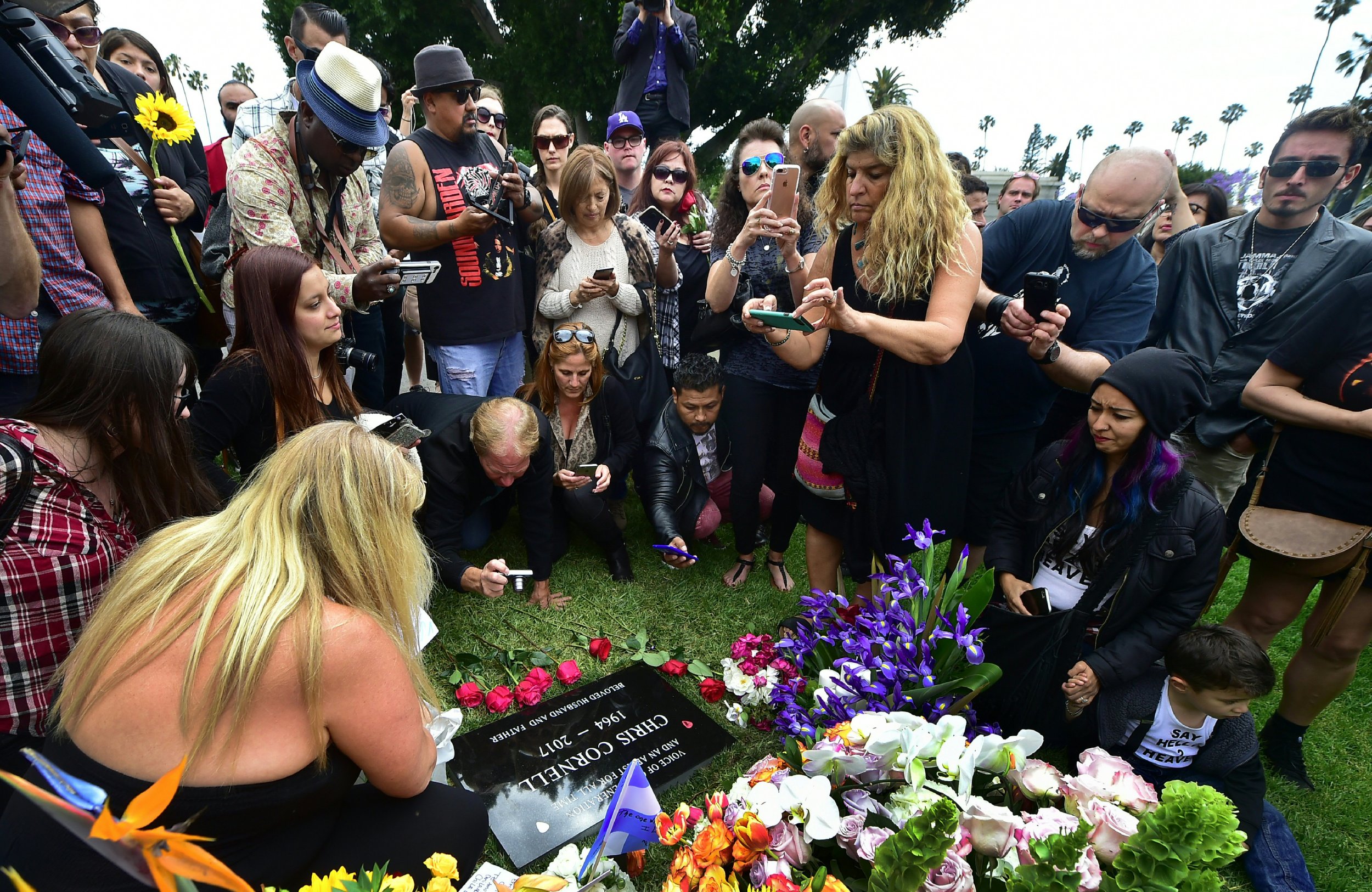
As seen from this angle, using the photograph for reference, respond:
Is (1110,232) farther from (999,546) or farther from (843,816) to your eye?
(843,816)

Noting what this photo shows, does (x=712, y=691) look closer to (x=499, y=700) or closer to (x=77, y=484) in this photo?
(x=499, y=700)

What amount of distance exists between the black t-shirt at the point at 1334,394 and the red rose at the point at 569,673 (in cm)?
257

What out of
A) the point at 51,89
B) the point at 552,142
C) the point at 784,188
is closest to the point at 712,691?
the point at 784,188

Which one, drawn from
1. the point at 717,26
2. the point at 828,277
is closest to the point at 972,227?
the point at 828,277

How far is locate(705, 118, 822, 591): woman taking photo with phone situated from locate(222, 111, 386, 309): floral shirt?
1.65 m

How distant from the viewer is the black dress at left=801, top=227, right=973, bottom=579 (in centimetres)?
229

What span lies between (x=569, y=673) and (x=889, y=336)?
1680mm

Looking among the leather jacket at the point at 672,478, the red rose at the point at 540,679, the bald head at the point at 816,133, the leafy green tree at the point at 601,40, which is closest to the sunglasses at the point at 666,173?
the bald head at the point at 816,133

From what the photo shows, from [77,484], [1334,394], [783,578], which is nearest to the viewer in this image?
[77,484]

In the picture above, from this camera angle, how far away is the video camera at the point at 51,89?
6.06 ft

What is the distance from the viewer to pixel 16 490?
149cm

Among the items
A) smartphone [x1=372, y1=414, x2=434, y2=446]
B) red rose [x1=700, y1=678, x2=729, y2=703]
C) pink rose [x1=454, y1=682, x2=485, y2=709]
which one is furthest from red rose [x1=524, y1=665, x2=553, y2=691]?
smartphone [x1=372, y1=414, x2=434, y2=446]

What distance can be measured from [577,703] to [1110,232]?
2504 mm

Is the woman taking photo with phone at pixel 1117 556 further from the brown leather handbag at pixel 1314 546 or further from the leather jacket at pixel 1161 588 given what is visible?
the brown leather handbag at pixel 1314 546
